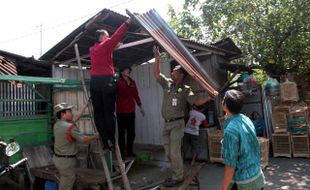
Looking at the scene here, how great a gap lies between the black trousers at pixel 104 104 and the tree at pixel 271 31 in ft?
28.3

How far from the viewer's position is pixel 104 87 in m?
4.83

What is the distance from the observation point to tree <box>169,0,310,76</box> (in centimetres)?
1121

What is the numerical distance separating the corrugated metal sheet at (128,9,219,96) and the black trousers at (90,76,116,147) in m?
1.11

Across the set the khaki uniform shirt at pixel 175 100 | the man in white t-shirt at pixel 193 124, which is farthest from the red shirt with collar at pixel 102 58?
the man in white t-shirt at pixel 193 124

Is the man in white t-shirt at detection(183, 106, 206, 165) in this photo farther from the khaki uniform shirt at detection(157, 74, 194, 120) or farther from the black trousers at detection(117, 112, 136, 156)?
the khaki uniform shirt at detection(157, 74, 194, 120)

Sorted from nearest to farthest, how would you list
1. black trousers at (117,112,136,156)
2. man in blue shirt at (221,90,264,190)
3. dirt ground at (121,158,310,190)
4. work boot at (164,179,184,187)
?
man in blue shirt at (221,90,264,190) → work boot at (164,179,184,187) → dirt ground at (121,158,310,190) → black trousers at (117,112,136,156)

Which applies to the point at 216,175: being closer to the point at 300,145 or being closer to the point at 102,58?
the point at 300,145

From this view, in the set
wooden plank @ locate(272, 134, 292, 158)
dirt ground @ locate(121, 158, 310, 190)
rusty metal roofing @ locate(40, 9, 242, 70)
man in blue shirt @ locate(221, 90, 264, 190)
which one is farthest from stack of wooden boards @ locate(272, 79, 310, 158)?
man in blue shirt @ locate(221, 90, 264, 190)

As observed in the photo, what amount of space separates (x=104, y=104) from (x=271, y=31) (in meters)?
8.81

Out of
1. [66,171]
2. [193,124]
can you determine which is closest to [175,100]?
[66,171]

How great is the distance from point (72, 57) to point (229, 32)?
766 cm

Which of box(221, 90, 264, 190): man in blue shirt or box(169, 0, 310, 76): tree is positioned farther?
box(169, 0, 310, 76): tree

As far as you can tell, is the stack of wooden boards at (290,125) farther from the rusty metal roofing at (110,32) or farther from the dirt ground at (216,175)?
the rusty metal roofing at (110,32)

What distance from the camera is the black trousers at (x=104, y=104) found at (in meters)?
4.86
